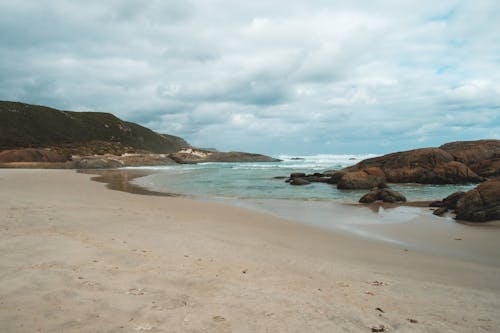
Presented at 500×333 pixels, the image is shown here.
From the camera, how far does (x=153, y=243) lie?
23.0 ft

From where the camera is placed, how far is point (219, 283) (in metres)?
4.75

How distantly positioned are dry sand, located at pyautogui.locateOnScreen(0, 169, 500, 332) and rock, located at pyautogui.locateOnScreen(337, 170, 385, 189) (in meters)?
15.4

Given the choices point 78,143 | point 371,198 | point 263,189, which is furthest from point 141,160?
point 371,198

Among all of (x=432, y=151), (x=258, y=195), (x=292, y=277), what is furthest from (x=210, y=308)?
(x=432, y=151)

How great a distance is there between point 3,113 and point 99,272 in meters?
102

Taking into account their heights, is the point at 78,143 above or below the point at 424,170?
above

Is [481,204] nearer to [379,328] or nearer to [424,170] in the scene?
[379,328]

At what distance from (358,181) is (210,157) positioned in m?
75.0

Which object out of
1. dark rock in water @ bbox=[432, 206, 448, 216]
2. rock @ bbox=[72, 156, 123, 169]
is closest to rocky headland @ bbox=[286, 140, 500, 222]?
dark rock in water @ bbox=[432, 206, 448, 216]

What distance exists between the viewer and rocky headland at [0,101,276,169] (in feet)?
170

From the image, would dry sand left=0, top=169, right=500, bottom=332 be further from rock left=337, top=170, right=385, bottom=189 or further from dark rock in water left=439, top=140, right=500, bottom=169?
dark rock in water left=439, top=140, right=500, bottom=169

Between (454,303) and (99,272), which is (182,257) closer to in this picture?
(99,272)

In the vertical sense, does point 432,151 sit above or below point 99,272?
above

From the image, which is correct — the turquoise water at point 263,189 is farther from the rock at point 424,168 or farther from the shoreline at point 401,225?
the shoreline at point 401,225
